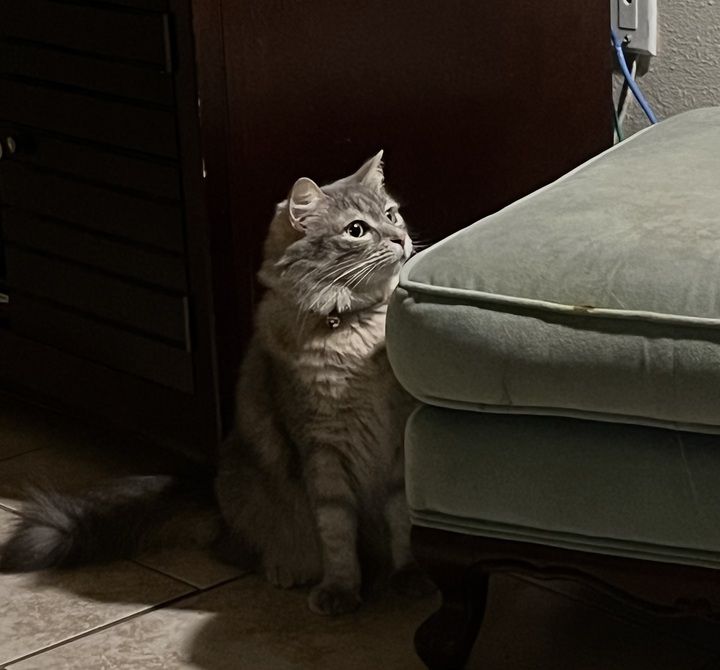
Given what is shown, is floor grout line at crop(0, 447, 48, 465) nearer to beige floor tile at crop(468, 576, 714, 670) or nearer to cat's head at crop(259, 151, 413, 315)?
cat's head at crop(259, 151, 413, 315)

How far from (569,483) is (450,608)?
0.21 meters

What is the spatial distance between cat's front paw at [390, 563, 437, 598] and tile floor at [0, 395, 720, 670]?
12 mm

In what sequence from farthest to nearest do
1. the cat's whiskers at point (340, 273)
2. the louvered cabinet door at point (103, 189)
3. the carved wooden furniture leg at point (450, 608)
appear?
the louvered cabinet door at point (103, 189) → the cat's whiskers at point (340, 273) → the carved wooden furniture leg at point (450, 608)

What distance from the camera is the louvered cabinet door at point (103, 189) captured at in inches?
64.2

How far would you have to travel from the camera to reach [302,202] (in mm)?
1540

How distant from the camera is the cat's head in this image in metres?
1.52

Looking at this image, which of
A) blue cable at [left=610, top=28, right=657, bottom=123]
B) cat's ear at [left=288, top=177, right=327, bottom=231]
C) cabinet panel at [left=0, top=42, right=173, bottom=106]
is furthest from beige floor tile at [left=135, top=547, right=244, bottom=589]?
blue cable at [left=610, top=28, right=657, bottom=123]

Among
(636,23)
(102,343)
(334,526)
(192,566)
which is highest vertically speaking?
(636,23)

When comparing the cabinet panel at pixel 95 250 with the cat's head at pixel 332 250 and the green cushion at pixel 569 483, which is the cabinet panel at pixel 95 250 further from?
the green cushion at pixel 569 483

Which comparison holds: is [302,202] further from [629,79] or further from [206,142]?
[629,79]

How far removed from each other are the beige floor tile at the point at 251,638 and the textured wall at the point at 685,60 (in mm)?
966

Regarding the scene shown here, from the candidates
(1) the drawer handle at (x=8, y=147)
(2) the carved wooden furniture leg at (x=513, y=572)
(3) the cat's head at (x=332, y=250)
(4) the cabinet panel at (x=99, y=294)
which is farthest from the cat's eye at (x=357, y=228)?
(1) the drawer handle at (x=8, y=147)

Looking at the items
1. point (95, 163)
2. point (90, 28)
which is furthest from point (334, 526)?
point (90, 28)

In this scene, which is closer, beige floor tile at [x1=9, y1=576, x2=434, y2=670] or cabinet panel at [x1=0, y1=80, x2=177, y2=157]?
beige floor tile at [x1=9, y1=576, x2=434, y2=670]
